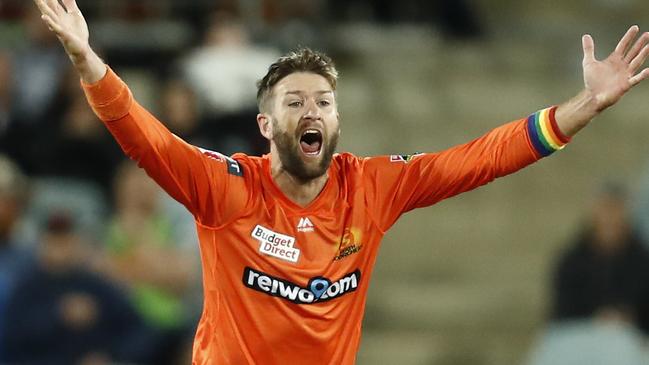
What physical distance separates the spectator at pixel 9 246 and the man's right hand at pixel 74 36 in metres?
3.81

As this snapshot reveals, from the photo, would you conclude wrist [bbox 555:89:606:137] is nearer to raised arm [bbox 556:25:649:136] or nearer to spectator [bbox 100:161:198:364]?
raised arm [bbox 556:25:649:136]

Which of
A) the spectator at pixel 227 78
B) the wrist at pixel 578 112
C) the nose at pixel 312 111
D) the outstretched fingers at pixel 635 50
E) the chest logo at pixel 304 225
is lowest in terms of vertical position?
the chest logo at pixel 304 225

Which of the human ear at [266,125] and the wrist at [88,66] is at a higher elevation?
the human ear at [266,125]

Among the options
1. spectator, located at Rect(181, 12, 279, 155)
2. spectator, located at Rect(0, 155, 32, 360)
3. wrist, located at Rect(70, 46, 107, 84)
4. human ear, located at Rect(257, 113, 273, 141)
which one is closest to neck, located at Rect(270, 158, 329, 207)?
human ear, located at Rect(257, 113, 273, 141)

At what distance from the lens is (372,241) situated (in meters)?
5.98

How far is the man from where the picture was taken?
5.70 m

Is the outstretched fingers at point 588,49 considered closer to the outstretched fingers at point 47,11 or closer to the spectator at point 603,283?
the outstretched fingers at point 47,11

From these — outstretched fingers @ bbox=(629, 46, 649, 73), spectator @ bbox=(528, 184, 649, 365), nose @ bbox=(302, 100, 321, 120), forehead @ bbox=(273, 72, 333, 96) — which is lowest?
nose @ bbox=(302, 100, 321, 120)

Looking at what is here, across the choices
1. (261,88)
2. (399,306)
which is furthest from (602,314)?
(261,88)

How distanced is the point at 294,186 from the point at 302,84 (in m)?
0.44

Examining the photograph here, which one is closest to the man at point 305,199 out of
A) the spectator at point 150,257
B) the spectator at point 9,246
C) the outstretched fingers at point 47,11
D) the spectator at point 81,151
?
the outstretched fingers at point 47,11

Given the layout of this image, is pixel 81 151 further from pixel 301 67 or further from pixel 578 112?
pixel 578 112

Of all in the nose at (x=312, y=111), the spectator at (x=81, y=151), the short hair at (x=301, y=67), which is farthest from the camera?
the spectator at (x=81, y=151)

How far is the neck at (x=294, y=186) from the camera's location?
5938 millimetres
